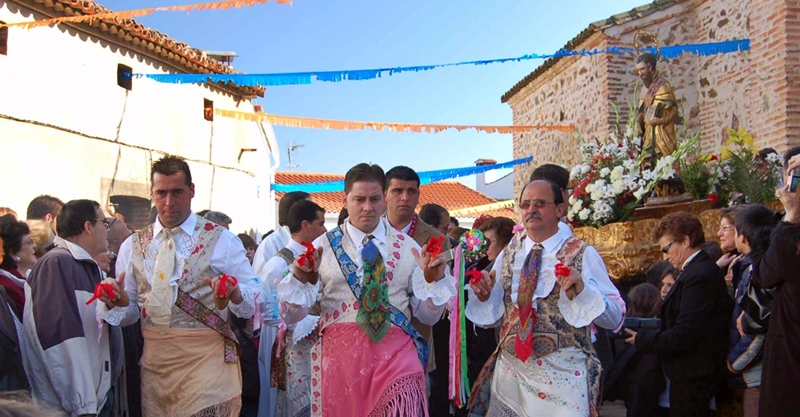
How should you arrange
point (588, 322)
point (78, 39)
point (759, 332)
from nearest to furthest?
1. point (588, 322)
2. point (759, 332)
3. point (78, 39)

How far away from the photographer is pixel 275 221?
2122cm

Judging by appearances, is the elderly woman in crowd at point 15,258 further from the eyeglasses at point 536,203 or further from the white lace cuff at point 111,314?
the eyeglasses at point 536,203

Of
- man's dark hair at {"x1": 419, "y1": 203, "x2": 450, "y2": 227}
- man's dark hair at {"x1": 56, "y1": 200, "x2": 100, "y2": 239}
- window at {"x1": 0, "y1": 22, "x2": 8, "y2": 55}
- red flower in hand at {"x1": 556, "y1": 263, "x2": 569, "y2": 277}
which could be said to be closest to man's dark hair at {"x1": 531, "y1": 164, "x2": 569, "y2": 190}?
red flower in hand at {"x1": 556, "y1": 263, "x2": 569, "y2": 277}

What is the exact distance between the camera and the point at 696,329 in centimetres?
443

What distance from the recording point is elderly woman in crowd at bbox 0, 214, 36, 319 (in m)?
4.42

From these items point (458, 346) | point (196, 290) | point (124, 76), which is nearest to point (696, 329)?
Answer: point (458, 346)

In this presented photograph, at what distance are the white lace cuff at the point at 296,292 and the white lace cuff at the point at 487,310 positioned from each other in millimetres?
883

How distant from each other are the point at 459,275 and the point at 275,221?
1779 cm

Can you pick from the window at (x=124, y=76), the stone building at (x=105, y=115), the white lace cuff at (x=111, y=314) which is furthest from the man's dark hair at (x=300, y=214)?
the window at (x=124, y=76)

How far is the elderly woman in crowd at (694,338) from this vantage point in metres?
4.45

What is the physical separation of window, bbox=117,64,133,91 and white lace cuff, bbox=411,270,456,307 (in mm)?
11321

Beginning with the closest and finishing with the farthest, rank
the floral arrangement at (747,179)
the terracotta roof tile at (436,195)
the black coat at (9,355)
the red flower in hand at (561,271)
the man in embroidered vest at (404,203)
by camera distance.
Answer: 1. the red flower in hand at (561,271)
2. the black coat at (9,355)
3. the man in embroidered vest at (404,203)
4. the floral arrangement at (747,179)
5. the terracotta roof tile at (436,195)

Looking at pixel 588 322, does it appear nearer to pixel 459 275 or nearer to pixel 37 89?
pixel 459 275

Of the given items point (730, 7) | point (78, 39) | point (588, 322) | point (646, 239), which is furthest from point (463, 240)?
point (78, 39)
